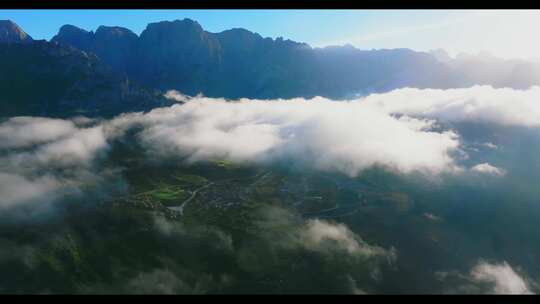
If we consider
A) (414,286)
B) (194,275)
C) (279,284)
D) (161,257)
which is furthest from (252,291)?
(414,286)

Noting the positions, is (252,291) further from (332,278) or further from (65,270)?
(65,270)
